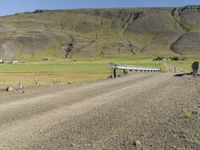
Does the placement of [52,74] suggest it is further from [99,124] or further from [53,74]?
[99,124]

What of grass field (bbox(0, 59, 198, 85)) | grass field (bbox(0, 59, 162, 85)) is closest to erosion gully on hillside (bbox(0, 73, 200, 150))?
grass field (bbox(0, 59, 198, 85))

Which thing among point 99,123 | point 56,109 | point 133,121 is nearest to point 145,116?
point 133,121

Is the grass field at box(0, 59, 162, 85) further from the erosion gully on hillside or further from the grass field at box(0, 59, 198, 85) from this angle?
the erosion gully on hillside

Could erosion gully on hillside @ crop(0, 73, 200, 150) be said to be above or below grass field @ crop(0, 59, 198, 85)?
above

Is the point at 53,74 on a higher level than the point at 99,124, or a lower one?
lower

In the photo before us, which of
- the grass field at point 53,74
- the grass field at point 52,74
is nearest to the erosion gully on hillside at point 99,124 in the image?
the grass field at point 53,74

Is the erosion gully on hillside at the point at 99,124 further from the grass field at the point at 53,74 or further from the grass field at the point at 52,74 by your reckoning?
the grass field at the point at 52,74

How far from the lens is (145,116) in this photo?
15367 mm

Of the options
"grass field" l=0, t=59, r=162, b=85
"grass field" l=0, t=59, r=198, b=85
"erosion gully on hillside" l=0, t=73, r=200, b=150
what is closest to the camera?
"erosion gully on hillside" l=0, t=73, r=200, b=150

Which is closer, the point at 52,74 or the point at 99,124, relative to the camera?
the point at 99,124

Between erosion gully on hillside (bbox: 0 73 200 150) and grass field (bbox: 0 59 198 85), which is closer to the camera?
erosion gully on hillside (bbox: 0 73 200 150)

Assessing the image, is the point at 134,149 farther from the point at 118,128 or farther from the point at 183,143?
the point at 118,128

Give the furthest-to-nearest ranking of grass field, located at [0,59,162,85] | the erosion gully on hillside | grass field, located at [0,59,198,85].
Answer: grass field, located at [0,59,162,85]
grass field, located at [0,59,198,85]
the erosion gully on hillside

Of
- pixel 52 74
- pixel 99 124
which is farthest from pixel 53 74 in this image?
pixel 99 124
